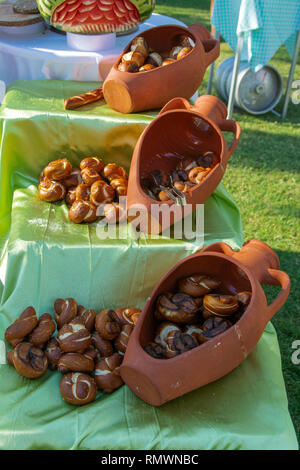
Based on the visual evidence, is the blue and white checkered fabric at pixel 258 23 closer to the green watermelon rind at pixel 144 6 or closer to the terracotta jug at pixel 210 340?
the green watermelon rind at pixel 144 6

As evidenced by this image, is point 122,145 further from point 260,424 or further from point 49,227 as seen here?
point 260,424

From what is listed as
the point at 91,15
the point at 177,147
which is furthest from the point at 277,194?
the point at 91,15

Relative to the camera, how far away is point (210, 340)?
2.61 feet

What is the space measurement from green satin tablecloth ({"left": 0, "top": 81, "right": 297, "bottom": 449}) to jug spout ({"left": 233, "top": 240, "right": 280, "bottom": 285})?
123 millimetres

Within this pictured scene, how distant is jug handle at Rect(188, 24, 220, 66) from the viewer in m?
1.40

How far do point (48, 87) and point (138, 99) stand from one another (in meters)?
0.33

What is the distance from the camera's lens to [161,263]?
1089 millimetres

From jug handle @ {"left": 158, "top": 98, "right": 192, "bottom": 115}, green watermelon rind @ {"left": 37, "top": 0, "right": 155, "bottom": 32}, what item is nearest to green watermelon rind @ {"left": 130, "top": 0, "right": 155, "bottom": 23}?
green watermelon rind @ {"left": 37, "top": 0, "right": 155, "bottom": 32}

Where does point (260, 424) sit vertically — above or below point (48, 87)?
below

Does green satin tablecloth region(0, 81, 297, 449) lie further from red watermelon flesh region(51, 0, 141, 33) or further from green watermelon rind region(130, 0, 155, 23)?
green watermelon rind region(130, 0, 155, 23)

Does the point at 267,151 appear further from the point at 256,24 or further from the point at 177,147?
the point at 177,147
